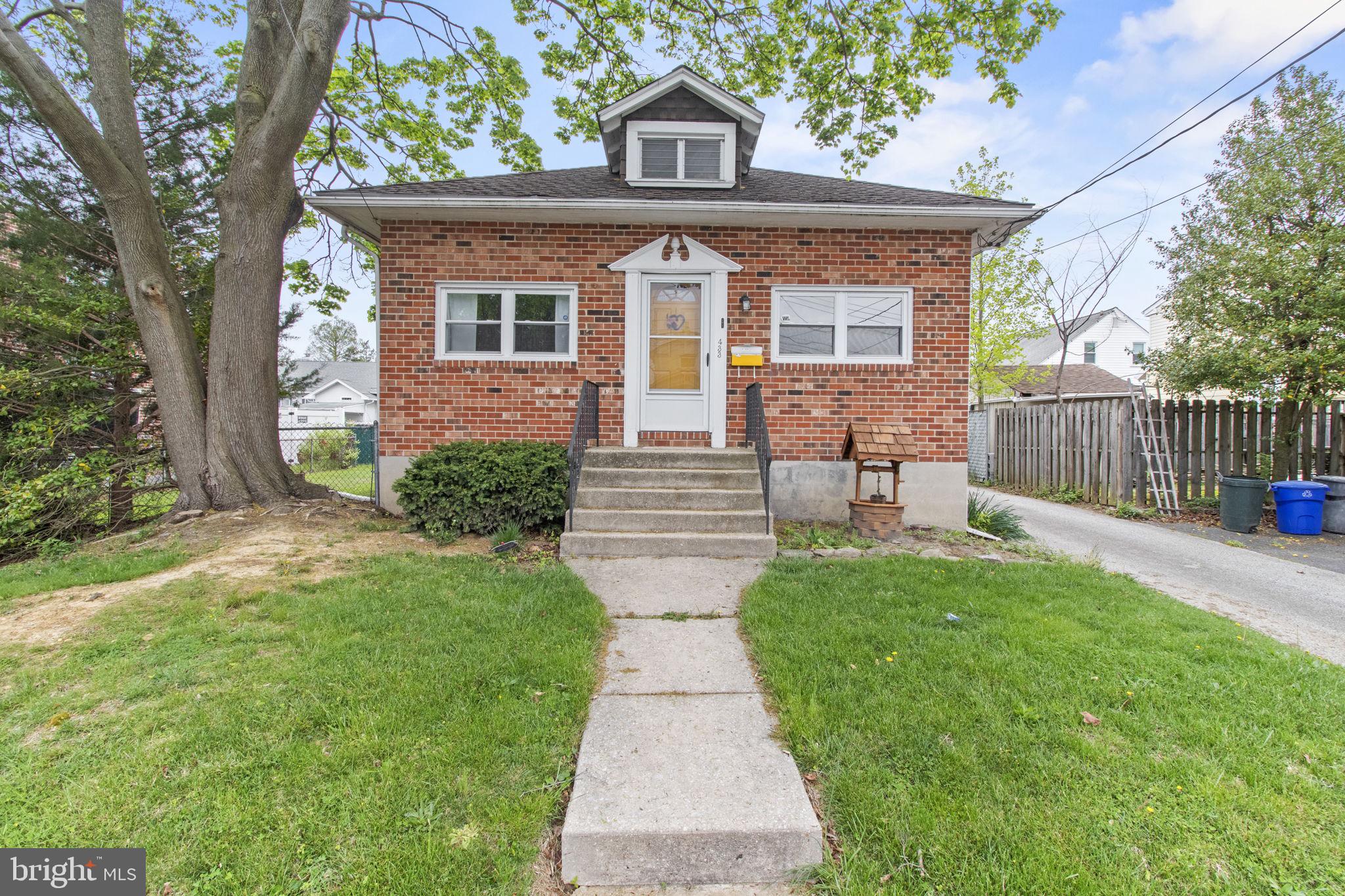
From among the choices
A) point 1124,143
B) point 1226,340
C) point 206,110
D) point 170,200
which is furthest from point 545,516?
point 1124,143

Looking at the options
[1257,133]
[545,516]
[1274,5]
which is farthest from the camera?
[1257,133]

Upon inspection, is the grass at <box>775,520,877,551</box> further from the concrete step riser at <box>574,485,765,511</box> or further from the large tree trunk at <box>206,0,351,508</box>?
the large tree trunk at <box>206,0,351,508</box>

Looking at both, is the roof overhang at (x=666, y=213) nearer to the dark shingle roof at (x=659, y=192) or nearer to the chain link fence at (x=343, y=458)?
the dark shingle roof at (x=659, y=192)

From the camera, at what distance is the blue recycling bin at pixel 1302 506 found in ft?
24.8

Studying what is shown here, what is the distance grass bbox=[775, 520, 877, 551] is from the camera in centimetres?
599

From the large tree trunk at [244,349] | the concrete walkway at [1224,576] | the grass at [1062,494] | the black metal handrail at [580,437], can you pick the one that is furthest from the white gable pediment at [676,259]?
the grass at [1062,494]

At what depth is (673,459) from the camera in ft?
21.8

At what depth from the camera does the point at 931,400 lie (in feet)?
24.3

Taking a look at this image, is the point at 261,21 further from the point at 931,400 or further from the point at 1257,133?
the point at 1257,133

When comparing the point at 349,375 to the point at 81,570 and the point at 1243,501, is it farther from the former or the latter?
the point at 1243,501

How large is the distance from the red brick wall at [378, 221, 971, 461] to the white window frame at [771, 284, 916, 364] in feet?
0.22

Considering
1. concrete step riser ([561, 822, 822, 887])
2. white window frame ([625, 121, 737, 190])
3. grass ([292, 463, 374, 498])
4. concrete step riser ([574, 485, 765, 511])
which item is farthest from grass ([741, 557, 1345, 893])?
grass ([292, 463, 374, 498])

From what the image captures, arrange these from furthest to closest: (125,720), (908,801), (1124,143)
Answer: (1124,143), (125,720), (908,801)

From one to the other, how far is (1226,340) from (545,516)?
10743 mm
